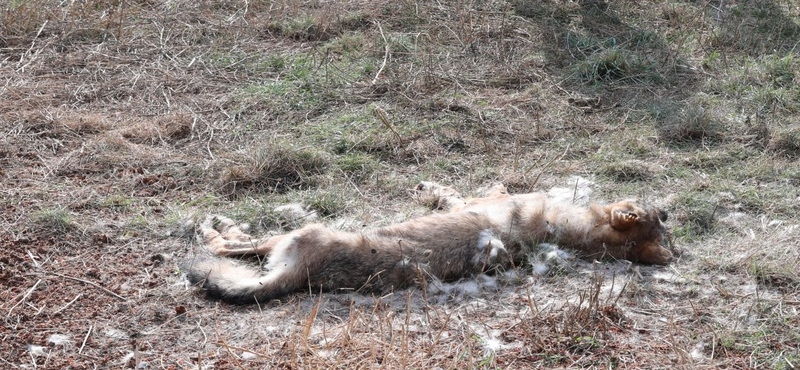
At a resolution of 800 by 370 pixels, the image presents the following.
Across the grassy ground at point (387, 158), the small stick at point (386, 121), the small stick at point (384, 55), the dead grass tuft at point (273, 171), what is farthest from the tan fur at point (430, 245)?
the small stick at point (384, 55)

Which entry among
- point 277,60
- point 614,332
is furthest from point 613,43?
point 614,332

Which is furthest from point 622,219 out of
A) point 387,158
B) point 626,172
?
point 387,158

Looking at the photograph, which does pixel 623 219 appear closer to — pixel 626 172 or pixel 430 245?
pixel 626 172

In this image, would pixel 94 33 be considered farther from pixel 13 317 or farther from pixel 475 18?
pixel 13 317

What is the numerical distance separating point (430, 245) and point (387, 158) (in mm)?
1785

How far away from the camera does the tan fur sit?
4.94m

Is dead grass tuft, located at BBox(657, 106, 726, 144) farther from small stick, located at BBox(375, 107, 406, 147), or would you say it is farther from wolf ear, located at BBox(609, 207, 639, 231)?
small stick, located at BBox(375, 107, 406, 147)

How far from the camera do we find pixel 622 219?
5.52 meters

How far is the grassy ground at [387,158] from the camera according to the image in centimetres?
451

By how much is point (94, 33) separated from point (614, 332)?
6389mm

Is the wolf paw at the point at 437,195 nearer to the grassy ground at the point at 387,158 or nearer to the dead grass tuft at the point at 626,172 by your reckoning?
the grassy ground at the point at 387,158

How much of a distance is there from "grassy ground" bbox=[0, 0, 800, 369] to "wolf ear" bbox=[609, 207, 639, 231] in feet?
0.78

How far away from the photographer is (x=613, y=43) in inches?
353

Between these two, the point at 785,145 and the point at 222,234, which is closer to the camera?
the point at 222,234
